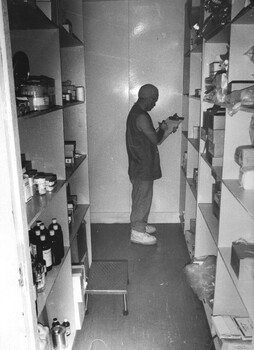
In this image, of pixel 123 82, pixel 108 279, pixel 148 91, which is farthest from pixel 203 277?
pixel 123 82

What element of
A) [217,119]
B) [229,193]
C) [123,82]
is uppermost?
[123,82]

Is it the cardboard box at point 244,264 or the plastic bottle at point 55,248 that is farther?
the plastic bottle at point 55,248

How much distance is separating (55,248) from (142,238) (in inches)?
64.1

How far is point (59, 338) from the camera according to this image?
1.95m

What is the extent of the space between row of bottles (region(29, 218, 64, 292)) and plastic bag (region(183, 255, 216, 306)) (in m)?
1.07

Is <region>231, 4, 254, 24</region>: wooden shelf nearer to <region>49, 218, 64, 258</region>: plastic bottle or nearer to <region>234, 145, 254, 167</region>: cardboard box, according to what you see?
<region>234, 145, 254, 167</region>: cardboard box

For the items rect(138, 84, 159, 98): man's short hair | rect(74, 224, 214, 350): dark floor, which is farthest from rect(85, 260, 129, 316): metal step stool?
rect(138, 84, 159, 98): man's short hair

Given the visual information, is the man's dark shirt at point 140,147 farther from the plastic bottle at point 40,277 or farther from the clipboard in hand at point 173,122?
the plastic bottle at point 40,277

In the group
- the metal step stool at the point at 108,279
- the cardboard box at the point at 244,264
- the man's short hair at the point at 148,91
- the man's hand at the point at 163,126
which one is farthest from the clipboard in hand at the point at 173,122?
the cardboard box at the point at 244,264

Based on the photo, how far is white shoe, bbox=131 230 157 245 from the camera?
11.5 ft

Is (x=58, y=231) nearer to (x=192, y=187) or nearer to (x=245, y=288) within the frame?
(x=245, y=288)

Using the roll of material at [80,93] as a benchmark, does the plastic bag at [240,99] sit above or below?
below

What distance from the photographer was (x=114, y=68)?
12.2 feet

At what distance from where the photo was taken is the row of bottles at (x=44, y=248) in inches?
65.4
